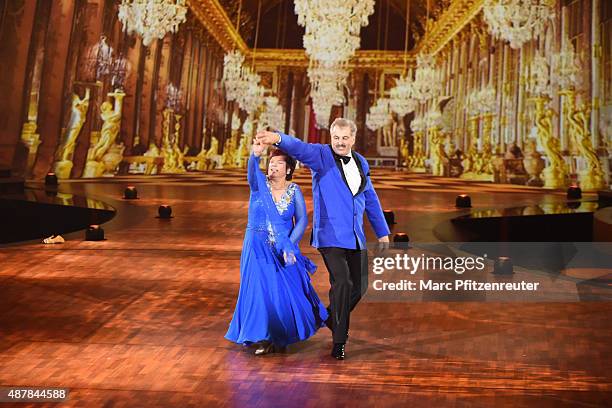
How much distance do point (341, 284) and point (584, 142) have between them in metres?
13.2

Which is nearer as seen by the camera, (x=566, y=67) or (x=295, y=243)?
(x=295, y=243)

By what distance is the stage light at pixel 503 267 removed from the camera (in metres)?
6.26

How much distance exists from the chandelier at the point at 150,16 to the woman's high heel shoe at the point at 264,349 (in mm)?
12416

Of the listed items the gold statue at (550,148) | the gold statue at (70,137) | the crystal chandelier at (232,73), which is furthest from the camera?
the crystal chandelier at (232,73)

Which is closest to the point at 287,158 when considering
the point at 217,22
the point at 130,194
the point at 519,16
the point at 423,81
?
the point at 130,194

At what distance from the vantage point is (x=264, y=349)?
12.8 feet

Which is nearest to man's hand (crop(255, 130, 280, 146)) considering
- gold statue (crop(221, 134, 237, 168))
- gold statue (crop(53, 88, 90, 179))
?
gold statue (crop(53, 88, 90, 179))

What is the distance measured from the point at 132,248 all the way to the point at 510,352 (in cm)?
442

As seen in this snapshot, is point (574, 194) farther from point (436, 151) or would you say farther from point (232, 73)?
point (232, 73)

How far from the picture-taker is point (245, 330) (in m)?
3.94

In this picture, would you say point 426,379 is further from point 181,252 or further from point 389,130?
point 389,130

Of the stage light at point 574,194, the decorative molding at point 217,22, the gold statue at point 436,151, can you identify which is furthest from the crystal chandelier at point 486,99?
the decorative molding at point 217,22

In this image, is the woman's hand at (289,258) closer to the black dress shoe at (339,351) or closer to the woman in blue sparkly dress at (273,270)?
the woman in blue sparkly dress at (273,270)

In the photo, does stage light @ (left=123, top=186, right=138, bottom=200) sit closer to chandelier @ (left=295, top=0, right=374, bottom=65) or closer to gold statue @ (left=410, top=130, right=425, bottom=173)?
chandelier @ (left=295, top=0, right=374, bottom=65)
